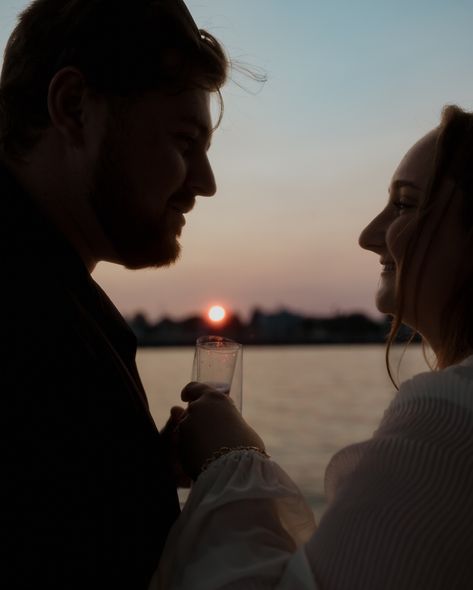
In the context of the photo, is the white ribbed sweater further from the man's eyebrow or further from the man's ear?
the man's ear

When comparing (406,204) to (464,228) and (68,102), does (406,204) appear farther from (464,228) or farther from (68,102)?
(68,102)

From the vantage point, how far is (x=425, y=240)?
154 centimetres

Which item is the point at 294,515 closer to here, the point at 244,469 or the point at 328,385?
the point at 244,469

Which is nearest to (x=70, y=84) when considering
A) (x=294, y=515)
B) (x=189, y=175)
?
(x=189, y=175)

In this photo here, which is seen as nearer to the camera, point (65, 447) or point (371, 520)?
point (371, 520)

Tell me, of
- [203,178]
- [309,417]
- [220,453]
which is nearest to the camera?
[220,453]

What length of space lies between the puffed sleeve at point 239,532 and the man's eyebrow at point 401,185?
0.68 metres

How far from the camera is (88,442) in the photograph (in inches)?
53.1

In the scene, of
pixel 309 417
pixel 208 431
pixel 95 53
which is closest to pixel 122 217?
pixel 95 53

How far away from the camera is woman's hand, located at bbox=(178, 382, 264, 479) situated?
1511 millimetres

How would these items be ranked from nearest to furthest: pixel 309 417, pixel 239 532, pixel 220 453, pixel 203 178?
pixel 239 532, pixel 220 453, pixel 203 178, pixel 309 417

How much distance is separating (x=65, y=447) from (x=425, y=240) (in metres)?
0.83

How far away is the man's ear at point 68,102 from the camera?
1731 millimetres

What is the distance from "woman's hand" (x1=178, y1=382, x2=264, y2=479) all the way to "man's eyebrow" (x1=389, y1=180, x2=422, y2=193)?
2.02ft
